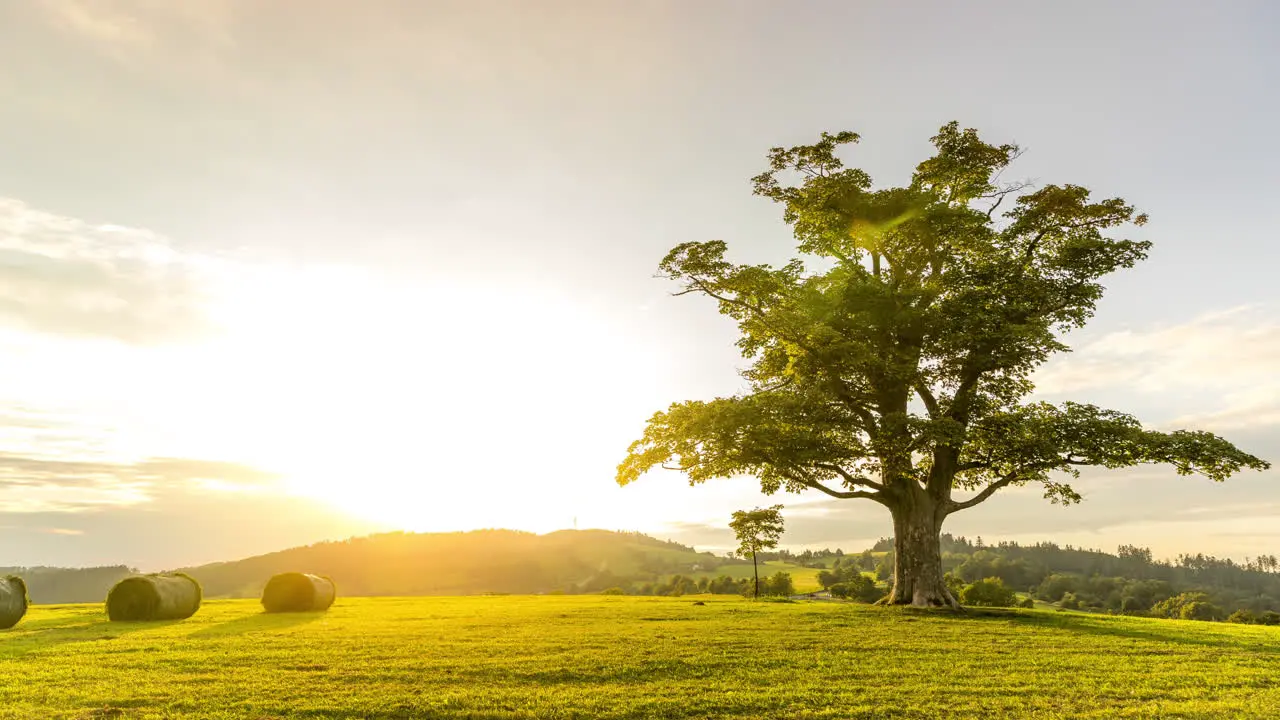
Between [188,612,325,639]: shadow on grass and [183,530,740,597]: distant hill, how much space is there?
360 feet

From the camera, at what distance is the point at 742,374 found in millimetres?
39906

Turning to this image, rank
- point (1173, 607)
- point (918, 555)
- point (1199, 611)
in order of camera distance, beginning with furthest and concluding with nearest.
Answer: point (1173, 607), point (1199, 611), point (918, 555)

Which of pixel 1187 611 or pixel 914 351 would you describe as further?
pixel 1187 611

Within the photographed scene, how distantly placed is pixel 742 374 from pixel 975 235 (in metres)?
14.3

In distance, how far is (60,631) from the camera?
24.0 meters

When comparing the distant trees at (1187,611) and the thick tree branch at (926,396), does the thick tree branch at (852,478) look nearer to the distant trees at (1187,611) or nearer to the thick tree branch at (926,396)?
the thick tree branch at (926,396)

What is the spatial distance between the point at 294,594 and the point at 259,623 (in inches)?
311

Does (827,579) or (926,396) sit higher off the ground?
(926,396)

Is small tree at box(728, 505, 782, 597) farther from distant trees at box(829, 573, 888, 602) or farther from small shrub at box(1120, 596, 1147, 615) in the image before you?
small shrub at box(1120, 596, 1147, 615)

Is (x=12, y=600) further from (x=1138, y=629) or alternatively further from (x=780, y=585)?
(x=780, y=585)

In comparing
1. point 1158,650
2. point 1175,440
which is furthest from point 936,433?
point 1158,650

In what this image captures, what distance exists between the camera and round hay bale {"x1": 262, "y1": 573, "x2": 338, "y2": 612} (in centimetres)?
3472

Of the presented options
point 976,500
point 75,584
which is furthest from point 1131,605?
point 75,584

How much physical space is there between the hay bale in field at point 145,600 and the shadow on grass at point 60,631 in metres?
0.51
